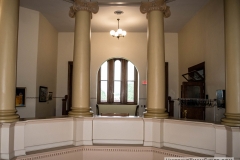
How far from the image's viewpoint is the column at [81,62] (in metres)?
6.18

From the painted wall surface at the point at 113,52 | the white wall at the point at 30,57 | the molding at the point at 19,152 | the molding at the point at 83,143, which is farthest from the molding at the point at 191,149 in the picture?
the painted wall surface at the point at 113,52

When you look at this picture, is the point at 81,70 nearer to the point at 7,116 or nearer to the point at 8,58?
the point at 8,58

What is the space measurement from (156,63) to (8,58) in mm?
3569

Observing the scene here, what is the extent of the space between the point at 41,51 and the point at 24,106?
2.33 meters

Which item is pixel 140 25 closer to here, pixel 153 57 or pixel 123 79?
pixel 123 79

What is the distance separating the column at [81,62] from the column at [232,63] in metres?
3.41

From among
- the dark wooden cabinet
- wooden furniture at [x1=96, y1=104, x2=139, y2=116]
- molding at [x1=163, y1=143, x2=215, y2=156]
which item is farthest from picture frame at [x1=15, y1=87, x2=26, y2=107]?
the dark wooden cabinet

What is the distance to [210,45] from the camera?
7.86m

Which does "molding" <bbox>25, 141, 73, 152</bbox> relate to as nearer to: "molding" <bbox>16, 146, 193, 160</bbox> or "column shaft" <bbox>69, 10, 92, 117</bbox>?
"molding" <bbox>16, 146, 193, 160</bbox>

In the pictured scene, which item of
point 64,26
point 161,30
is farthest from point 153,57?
point 64,26

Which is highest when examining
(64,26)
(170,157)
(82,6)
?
(64,26)

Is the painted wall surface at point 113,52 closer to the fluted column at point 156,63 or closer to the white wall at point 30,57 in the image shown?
the white wall at point 30,57

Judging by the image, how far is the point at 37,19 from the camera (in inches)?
357

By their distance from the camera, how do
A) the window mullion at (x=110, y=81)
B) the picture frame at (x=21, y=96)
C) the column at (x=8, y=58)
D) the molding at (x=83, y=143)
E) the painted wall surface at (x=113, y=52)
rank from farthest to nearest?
the window mullion at (x=110, y=81), the painted wall surface at (x=113, y=52), the picture frame at (x=21, y=96), the molding at (x=83, y=143), the column at (x=8, y=58)
